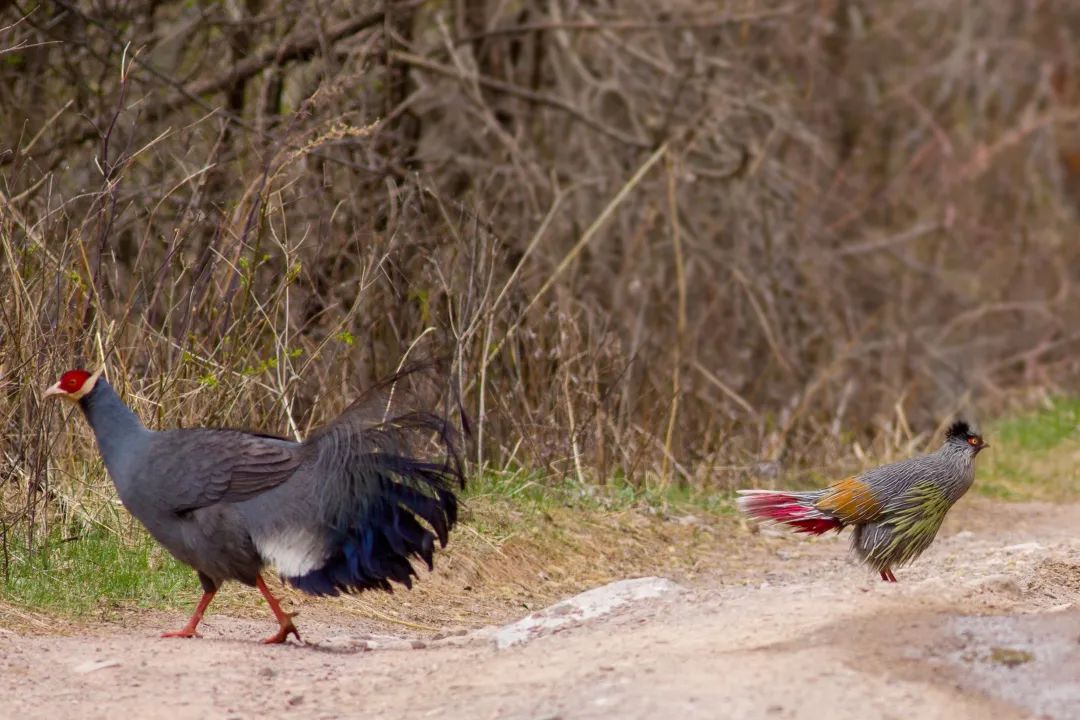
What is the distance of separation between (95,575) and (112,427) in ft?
3.36

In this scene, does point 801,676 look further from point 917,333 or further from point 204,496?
point 917,333

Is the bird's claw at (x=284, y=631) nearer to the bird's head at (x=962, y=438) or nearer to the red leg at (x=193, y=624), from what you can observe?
the red leg at (x=193, y=624)

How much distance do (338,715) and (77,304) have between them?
3.36 meters

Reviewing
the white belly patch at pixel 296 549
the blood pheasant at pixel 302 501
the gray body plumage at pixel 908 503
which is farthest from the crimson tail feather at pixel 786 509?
the white belly patch at pixel 296 549

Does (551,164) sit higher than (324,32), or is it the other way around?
(324,32)

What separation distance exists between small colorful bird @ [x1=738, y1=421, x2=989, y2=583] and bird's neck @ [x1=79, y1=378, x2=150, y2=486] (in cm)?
252

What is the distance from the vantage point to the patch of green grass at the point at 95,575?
6496 mm

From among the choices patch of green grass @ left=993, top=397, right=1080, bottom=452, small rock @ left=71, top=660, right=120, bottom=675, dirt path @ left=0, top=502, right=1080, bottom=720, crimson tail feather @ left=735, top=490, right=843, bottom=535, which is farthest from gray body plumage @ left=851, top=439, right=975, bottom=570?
patch of green grass @ left=993, top=397, right=1080, bottom=452

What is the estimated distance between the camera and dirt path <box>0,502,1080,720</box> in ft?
14.8

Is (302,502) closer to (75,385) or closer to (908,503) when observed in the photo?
(75,385)

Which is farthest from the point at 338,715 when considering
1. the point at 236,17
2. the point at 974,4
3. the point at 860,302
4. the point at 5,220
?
the point at 974,4

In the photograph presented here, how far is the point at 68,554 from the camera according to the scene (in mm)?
6949

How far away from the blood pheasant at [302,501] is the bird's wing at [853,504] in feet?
5.49

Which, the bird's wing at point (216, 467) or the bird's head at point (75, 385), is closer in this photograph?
the bird's wing at point (216, 467)
